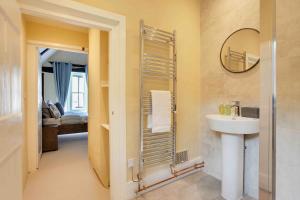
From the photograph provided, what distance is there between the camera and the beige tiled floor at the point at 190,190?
1861mm

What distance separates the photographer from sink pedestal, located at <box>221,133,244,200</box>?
5.88ft

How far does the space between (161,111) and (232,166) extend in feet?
3.16

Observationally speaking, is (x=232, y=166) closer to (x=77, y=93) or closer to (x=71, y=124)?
(x=71, y=124)

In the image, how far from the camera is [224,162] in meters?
1.85

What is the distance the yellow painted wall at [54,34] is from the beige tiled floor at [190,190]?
2.87 m

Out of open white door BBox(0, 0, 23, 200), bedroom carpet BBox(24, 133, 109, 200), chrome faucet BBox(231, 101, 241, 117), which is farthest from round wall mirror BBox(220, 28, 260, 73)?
bedroom carpet BBox(24, 133, 109, 200)

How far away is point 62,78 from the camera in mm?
6402

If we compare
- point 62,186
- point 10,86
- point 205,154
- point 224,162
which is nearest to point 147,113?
point 224,162

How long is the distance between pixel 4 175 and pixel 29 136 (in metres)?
2.41

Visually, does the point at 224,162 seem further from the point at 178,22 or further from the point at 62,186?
the point at 62,186

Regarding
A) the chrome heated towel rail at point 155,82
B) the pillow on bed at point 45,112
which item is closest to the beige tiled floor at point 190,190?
the chrome heated towel rail at point 155,82

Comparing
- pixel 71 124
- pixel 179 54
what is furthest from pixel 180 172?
pixel 71 124

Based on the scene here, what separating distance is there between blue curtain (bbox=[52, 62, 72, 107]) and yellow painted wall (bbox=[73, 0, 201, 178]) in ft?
17.8

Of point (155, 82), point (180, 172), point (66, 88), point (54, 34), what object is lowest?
point (180, 172)
